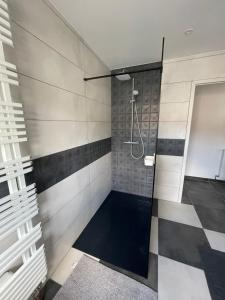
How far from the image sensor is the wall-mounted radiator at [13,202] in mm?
774

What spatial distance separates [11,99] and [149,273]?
1.90m

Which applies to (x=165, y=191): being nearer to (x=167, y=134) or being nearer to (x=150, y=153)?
(x=150, y=153)

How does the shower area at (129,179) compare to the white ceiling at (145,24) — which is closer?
the white ceiling at (145,24)

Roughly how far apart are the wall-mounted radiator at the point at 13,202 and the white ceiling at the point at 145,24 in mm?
783

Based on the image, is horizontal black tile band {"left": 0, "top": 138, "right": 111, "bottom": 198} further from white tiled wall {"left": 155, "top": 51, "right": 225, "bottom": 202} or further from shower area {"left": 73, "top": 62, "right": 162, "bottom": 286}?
white tiled wall {"left": 155, "top": 51, "right": 225, "bottom": 202}

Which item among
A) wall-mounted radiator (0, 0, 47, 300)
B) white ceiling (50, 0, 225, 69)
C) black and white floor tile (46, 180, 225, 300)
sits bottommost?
black and white floor tile (46, 180, 225, 300)

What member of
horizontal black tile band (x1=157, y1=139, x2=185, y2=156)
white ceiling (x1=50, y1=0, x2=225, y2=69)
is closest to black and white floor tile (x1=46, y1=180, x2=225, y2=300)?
horizontal black tile band (x1=157, y1=139, x2=185, y2=156)

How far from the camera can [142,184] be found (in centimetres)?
268

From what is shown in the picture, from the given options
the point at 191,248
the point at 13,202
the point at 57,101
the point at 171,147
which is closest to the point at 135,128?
the point at 171,147

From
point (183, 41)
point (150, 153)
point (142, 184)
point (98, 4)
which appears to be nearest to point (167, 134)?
point (150, 153)

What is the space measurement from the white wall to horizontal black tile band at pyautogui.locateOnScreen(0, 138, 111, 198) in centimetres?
268

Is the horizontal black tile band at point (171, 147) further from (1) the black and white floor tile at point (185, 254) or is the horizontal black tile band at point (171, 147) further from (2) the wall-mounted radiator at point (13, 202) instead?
(2) the wall-mounted radiator at point (13, 202)

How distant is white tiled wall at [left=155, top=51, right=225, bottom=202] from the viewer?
198 centimetres

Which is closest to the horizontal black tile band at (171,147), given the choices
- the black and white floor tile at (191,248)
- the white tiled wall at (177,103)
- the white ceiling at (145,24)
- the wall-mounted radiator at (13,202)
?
the white tiled wall at (177,103)
